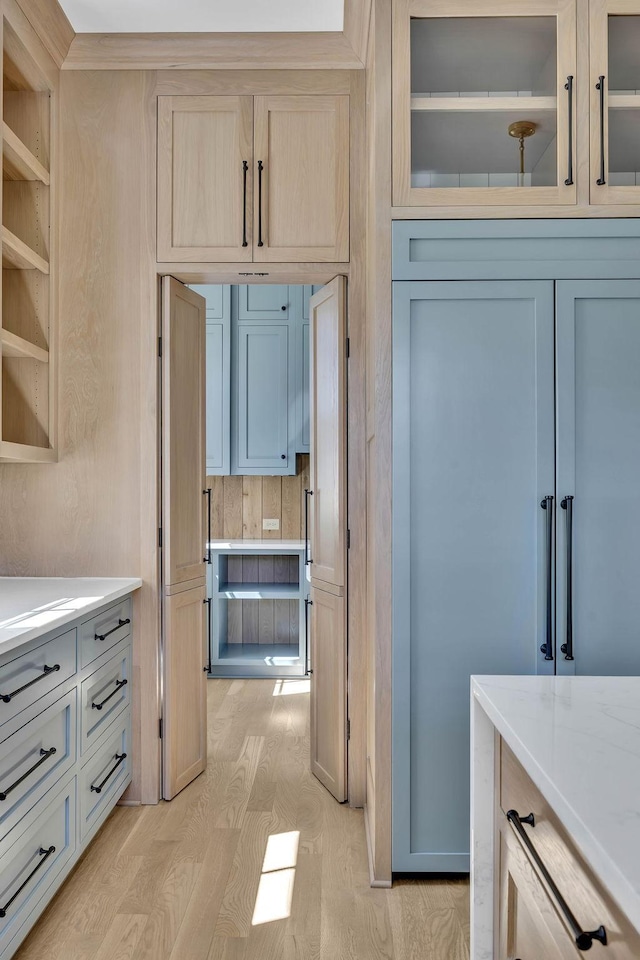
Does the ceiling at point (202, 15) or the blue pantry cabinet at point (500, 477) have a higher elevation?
the ceiling at point (202, 15)

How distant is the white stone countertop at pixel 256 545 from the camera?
4266 mm

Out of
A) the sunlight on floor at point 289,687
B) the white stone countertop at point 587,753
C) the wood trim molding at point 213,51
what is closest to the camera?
the white stone countertop at point 587,753

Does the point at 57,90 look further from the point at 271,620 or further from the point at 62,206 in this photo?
the point at 271,620

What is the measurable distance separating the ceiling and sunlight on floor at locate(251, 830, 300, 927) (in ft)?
9.51

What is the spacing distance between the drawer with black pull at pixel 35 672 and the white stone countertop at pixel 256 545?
2.23m

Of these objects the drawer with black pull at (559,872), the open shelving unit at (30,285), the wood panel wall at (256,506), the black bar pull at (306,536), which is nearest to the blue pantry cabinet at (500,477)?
the drawer with black pull at (559,872)

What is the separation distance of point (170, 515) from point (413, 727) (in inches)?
47.4

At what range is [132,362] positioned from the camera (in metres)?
2.67

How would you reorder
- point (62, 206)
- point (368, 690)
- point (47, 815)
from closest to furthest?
1. point (47, 815)
2. point (368, 690)
3. point (62, 206)

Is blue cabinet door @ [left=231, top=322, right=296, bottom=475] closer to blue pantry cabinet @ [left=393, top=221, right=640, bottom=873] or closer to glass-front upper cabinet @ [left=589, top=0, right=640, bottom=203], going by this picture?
blue pantry cabinet @ [left=393, top=221, right=640, bottom=873]

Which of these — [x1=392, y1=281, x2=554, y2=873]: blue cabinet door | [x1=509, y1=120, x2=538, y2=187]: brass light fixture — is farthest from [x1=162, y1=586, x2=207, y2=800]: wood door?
[x1=509, y1=120, x2=538, y2=187]: brass light fixture

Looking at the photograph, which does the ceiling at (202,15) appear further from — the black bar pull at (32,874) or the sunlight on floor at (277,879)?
the sunlight on floor at (277,879)

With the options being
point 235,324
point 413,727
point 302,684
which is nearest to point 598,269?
point 413,727

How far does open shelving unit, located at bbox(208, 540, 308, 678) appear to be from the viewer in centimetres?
432
